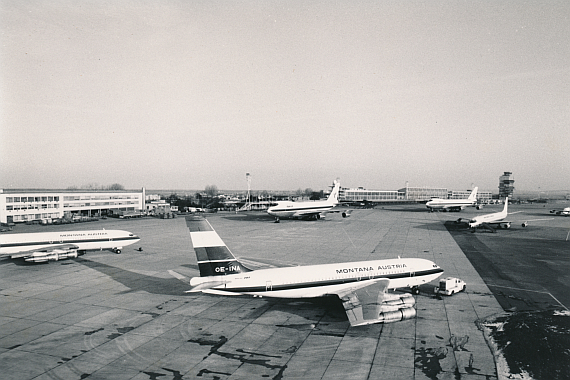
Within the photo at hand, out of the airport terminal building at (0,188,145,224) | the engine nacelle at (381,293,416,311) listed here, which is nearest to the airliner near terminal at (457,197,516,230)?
the engine nacelle at (381,293,416,311)

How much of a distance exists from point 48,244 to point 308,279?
38725 mm

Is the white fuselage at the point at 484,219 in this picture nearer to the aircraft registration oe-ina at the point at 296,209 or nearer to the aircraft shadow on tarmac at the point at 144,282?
the aircraft registration oe-ina at the point at 296,209

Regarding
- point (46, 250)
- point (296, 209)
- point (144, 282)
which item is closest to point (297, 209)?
point (296, 209)

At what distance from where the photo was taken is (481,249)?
56.2m

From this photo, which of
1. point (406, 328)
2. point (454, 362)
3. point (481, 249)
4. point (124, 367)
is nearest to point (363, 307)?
point (406, 328)

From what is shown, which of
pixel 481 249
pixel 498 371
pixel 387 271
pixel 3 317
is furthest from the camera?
pixel 481 249

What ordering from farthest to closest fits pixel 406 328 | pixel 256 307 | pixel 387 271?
pixel 387 271 → pixel 256 307 → pixel 406 328

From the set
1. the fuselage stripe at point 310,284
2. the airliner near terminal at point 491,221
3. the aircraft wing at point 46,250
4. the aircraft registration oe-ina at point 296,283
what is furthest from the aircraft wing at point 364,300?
the airliner near terminal at point 491,221

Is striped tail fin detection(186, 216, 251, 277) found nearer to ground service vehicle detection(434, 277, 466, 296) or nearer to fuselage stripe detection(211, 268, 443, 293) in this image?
fuselage stripe detection(211, 268, 443, 293)

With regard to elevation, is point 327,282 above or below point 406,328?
A: above

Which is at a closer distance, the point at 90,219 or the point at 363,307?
the point at 363,307

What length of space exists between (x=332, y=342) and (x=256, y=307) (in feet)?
27.1

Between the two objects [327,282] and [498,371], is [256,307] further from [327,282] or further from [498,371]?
[498,371]

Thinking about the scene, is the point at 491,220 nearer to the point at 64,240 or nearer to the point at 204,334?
the point at 204,334
